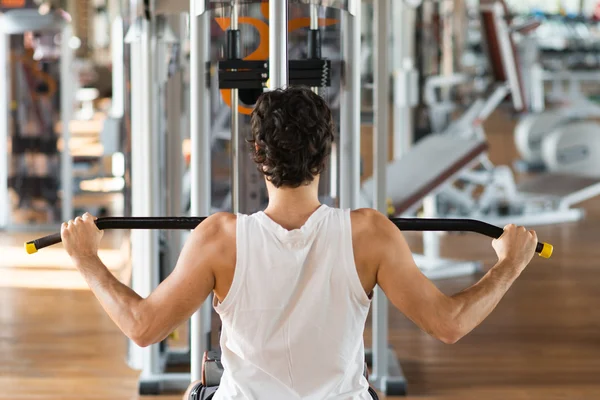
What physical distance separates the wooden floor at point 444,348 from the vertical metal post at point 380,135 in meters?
0.20

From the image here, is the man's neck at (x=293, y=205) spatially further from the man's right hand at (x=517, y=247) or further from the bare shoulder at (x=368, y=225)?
the man's right hand at (x=517, y=247)

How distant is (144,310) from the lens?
153 centimetres

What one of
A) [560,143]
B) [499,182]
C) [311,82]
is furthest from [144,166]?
[560,143]

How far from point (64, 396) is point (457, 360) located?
4.66 feet

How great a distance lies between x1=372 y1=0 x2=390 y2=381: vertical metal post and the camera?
2.99 m

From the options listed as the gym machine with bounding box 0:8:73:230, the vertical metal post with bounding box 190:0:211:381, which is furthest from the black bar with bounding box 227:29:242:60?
the gym machine with bounding box 0:8:73:230

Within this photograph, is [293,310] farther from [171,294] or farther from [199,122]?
[199,122]

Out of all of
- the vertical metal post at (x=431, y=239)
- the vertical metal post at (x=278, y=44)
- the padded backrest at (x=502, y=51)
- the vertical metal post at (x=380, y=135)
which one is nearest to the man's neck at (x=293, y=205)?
the vertical metal post at (x=278, y=44)

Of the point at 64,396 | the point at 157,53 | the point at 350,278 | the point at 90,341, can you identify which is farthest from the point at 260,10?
the point at 90,341

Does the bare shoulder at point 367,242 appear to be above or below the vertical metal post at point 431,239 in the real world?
above

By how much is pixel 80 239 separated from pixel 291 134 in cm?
41

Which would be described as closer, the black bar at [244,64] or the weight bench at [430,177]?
the black bar at [244,64]

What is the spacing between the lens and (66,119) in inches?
243

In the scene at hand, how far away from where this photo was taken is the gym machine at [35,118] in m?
6.18
